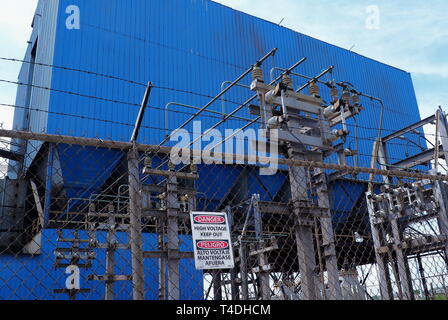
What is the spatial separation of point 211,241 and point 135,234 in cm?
71

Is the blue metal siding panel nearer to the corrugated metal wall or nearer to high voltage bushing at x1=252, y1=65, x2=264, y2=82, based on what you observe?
the corrugated metal wall

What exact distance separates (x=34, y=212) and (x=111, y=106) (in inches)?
228

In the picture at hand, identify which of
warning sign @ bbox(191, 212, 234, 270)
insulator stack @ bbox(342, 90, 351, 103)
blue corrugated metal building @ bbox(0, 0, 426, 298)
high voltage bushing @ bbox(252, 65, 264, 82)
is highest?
blue corrugated metal building @ bbox(0, 0, 426, 298)

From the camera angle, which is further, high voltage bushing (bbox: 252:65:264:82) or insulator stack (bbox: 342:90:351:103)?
insulator stack (bbox: 342:90:351:103)

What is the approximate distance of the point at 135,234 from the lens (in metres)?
3.92

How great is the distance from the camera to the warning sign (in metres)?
3.99

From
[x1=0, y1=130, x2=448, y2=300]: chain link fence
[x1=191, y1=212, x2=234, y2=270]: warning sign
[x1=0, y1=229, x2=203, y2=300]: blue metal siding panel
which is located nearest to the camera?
[x1=191, y1=212, x2=234, y2=270]: warning sign

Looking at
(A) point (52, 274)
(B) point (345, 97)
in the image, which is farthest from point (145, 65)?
(B) point (345, 97)

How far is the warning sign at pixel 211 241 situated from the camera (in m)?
3.99

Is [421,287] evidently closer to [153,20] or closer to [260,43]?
[260,43]

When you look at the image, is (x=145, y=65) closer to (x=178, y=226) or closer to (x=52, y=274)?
(x=178, y=226)

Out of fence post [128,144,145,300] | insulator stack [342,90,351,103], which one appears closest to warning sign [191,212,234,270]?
fence post [128,144,145,300]

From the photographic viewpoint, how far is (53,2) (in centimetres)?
1812
